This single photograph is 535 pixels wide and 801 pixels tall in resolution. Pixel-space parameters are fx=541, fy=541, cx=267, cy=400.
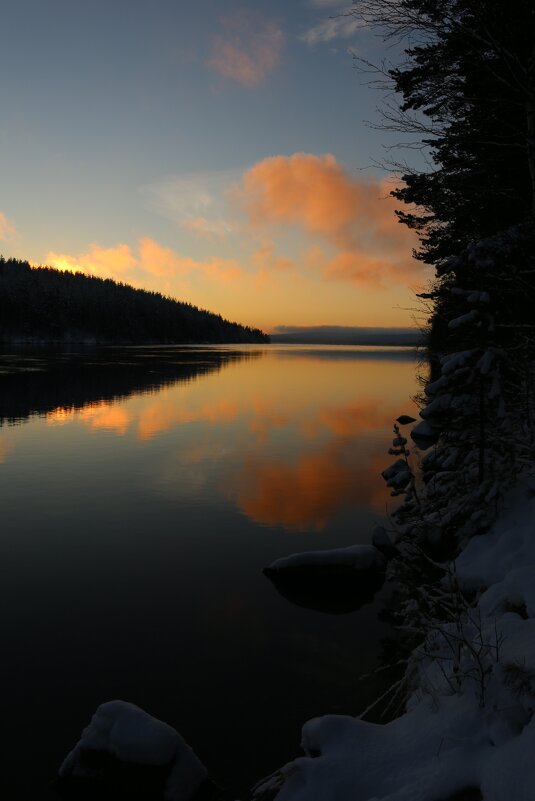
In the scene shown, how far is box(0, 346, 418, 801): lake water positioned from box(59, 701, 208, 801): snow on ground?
1.90ft

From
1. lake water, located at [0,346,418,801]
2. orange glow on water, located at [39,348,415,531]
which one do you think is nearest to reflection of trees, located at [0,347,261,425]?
orange glow on water, located at [39,348,415,531]

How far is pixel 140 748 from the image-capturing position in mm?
5641

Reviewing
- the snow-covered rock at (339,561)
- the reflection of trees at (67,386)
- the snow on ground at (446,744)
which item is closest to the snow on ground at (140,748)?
the snow on ground at (446,744)

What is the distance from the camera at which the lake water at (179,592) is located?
7055 millimetres

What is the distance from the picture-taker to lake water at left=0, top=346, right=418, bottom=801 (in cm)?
705

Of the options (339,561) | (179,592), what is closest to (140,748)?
(179,592)

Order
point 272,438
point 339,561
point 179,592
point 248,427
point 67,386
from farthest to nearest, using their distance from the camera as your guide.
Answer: point 67,386 → point 248,427 → point 272,438 → point 339,561 → point 179,592

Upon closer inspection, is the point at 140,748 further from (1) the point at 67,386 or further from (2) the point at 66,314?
(2) the point at 66,314

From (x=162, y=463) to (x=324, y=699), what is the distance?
51.0 ft

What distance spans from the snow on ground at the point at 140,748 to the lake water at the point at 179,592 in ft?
1.90

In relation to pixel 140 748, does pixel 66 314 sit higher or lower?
higher

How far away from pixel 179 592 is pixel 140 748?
196 inches

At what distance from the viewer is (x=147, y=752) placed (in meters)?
5.62

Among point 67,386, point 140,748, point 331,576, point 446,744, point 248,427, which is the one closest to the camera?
point 446,744
